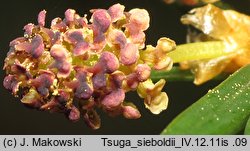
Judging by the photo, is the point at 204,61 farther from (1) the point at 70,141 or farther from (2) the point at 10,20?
(2) the point at 10,20

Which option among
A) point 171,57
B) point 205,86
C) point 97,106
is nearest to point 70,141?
point 97,106

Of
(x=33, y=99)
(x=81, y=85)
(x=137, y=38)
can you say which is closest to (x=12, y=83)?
(x=33, y=99)

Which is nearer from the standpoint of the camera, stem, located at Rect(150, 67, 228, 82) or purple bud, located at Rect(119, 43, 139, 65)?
purple bud, located at Rect(119, 43, 139, 65)

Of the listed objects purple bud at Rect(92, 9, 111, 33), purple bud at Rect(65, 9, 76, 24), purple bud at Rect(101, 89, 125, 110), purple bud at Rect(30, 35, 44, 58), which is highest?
purple bud at Rect(65, 9, 76, 24)

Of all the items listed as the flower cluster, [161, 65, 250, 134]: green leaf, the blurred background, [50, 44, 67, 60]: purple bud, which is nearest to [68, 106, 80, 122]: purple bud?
the flower cluster

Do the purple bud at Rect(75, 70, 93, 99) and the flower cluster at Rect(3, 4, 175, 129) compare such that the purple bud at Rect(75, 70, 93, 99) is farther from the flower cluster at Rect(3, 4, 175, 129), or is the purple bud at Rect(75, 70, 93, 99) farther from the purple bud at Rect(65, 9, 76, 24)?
the purple bud at Rect(65, 9, 76, 24)
